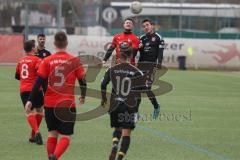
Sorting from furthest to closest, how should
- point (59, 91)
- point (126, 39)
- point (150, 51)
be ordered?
point (150, 51), point (126, 39), point (59, 91)

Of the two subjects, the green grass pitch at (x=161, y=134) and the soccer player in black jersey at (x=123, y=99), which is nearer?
the soccer player in black jersey at (x=123, y=99)

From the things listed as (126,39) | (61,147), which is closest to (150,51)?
(126,39)

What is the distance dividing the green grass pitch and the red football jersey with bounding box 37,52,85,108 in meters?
1.40

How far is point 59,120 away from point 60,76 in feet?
2.06

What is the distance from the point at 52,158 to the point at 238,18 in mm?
49943

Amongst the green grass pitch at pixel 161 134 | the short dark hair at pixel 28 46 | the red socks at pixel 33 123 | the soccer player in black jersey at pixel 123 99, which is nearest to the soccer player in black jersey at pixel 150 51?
the green grass pitch at pixel 161 134

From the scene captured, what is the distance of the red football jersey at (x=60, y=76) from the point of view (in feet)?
29.4

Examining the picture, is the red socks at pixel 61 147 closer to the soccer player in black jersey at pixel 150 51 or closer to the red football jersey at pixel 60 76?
the red football jersey at pixel 60 76

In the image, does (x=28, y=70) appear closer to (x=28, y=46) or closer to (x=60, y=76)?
(x=28, y=46)

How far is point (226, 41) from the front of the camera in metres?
44.4

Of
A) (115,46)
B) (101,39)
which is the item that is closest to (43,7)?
(101,39)

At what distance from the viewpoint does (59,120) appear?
9125 mm

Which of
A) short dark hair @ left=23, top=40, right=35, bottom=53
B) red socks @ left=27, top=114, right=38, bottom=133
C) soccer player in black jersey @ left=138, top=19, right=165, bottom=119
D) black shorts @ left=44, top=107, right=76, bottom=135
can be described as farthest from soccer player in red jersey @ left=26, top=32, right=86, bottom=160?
soccer player in black jersey @ left=138, top=19, right=165, bottom=119

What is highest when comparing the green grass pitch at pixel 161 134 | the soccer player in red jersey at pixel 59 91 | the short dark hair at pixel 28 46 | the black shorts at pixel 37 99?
the short dark hair at pixel 28 46
